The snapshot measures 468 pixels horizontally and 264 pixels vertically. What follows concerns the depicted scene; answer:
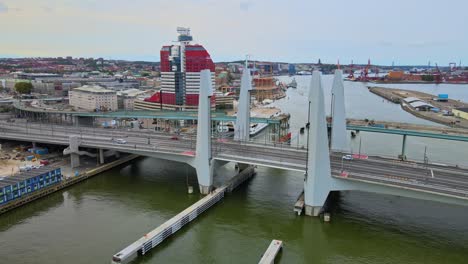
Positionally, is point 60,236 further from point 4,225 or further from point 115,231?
point 4,225

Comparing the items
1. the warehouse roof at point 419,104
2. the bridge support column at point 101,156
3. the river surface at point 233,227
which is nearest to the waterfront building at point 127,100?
the bridge support column at point 101,156

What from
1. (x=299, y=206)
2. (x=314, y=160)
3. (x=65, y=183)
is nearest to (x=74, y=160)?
(x=65, y=183)

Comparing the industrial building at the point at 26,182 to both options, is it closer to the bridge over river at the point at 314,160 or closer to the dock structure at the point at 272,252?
the bridge over river at the point at 314,160

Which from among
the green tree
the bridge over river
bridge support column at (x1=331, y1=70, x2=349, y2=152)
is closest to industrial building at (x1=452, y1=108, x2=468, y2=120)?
the bridge over river

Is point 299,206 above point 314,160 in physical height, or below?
below

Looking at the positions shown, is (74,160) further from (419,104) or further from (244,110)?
(419,104)

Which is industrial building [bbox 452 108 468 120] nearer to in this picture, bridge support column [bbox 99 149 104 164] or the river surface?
the river surface
